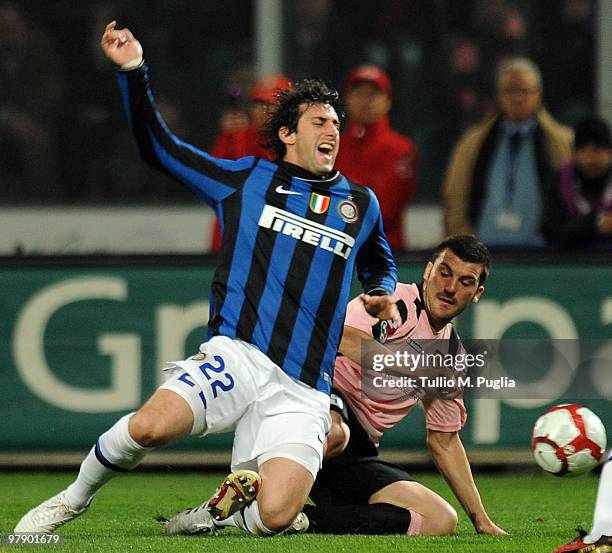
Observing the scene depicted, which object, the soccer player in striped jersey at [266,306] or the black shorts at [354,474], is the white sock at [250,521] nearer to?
the soccer player in striped jersey at [266,306]

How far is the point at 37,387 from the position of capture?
8367mm

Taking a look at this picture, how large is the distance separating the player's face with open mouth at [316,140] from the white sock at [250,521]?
4.45 ft

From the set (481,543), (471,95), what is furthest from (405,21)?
(481,543)

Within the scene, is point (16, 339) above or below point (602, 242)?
below

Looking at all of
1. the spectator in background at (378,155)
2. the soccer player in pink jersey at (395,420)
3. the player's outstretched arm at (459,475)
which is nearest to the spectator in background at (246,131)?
the spectator in background at (378,155)

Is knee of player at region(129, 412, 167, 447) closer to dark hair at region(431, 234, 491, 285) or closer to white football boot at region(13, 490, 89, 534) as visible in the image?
white football boot at region(13, 490, 89, 534)

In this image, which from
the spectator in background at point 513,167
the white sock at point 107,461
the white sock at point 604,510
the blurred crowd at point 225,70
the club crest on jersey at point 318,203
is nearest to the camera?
the white sock at point 604,510

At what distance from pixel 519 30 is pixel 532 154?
285cm

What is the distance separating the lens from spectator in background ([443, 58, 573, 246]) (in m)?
8.87

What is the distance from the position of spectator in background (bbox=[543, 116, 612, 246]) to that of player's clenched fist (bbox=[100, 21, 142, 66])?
12.0 ft

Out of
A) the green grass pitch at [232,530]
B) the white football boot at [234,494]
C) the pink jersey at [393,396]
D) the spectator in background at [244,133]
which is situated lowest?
the green grass pitch at [232,530]

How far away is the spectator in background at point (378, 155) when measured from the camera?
8.91 m

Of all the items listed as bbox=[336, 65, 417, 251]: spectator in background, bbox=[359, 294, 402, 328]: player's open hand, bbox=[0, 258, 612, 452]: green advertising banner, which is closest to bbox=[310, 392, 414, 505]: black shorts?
bbox=[359, 294, 402, 328]: player's open hand

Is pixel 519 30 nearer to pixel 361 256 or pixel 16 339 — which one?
pixel 16 339
